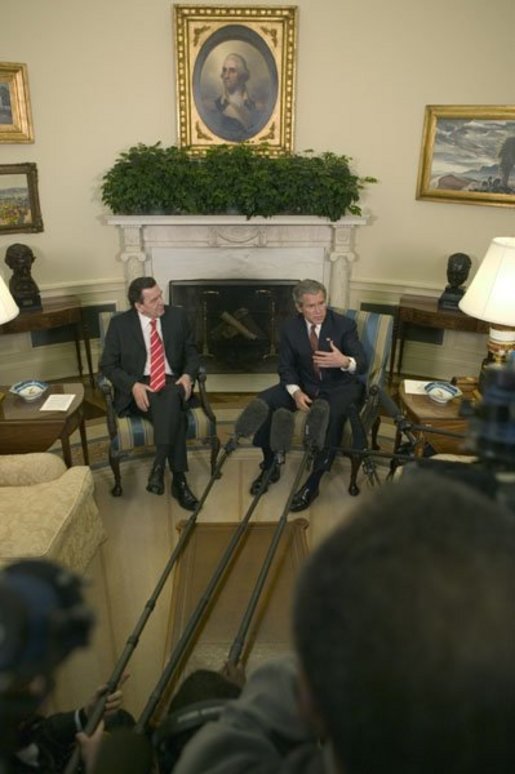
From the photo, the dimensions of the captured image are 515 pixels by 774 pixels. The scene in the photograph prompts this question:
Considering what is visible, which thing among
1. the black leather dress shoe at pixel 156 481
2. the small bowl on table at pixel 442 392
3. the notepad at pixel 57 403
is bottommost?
the black leather dress shoe at pixel 156 481

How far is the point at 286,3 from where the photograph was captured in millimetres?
4664

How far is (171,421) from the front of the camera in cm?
348

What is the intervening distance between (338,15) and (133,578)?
14.7 ft

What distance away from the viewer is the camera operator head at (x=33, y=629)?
49cm

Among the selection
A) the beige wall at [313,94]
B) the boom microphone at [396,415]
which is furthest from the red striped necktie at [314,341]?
the beige wall at [313,94]

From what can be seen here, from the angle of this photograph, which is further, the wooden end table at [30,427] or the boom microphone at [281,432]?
the wooden end table at [30,427]

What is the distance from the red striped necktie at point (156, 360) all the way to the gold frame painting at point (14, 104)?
7.44 feet

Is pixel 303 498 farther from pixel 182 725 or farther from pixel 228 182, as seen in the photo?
pixel 182 725

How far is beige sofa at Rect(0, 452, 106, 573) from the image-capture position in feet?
8.27

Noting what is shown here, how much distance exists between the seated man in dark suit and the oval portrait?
6.74 feet

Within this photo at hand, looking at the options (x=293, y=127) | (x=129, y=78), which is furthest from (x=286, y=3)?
(x=129, y=78)

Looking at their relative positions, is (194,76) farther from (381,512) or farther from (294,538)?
(381,512)

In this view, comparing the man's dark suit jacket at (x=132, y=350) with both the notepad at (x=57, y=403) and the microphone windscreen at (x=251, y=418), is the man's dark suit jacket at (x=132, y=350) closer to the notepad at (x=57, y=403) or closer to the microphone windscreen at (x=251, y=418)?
the notepad at (x=57, y=403)

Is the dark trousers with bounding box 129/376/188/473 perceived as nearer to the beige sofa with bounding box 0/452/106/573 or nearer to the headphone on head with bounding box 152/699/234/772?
the beige sofa with bounding box 0/452/106/573
